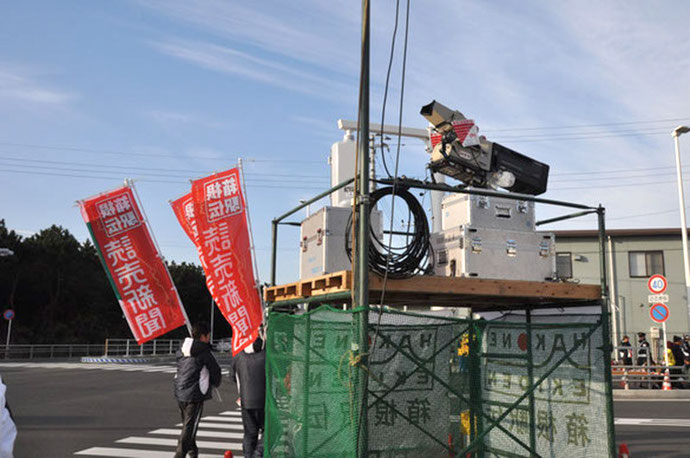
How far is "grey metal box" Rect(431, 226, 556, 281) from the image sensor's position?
7.63 meters

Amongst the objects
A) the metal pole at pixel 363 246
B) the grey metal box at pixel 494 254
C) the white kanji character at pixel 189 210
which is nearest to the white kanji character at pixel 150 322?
the white kanji character at pixel 189 210

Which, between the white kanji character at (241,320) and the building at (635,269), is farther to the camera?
the building at (635,269)

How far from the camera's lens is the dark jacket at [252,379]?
7.95 metres

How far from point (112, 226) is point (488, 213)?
34.3ft

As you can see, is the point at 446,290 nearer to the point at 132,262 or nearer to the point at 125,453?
the point at 125,453

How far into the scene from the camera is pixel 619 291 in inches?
1230

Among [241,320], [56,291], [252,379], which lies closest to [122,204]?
[241,320]

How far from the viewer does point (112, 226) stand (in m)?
15.1

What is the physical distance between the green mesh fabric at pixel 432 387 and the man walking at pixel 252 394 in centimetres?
68

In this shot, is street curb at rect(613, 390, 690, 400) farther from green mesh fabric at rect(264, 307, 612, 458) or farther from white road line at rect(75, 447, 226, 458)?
white road line at rect(75, 447, 226, 458)

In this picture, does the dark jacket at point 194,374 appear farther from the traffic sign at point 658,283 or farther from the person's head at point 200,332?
the traffic sign at point 658,283

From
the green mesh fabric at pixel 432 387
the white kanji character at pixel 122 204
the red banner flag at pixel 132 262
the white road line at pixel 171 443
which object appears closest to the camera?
the green mesh fabric at pixel 432 387

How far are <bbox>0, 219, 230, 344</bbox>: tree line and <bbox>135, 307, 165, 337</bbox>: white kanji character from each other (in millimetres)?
36963

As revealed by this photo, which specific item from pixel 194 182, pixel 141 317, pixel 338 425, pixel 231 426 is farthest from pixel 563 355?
pixel 141 317
